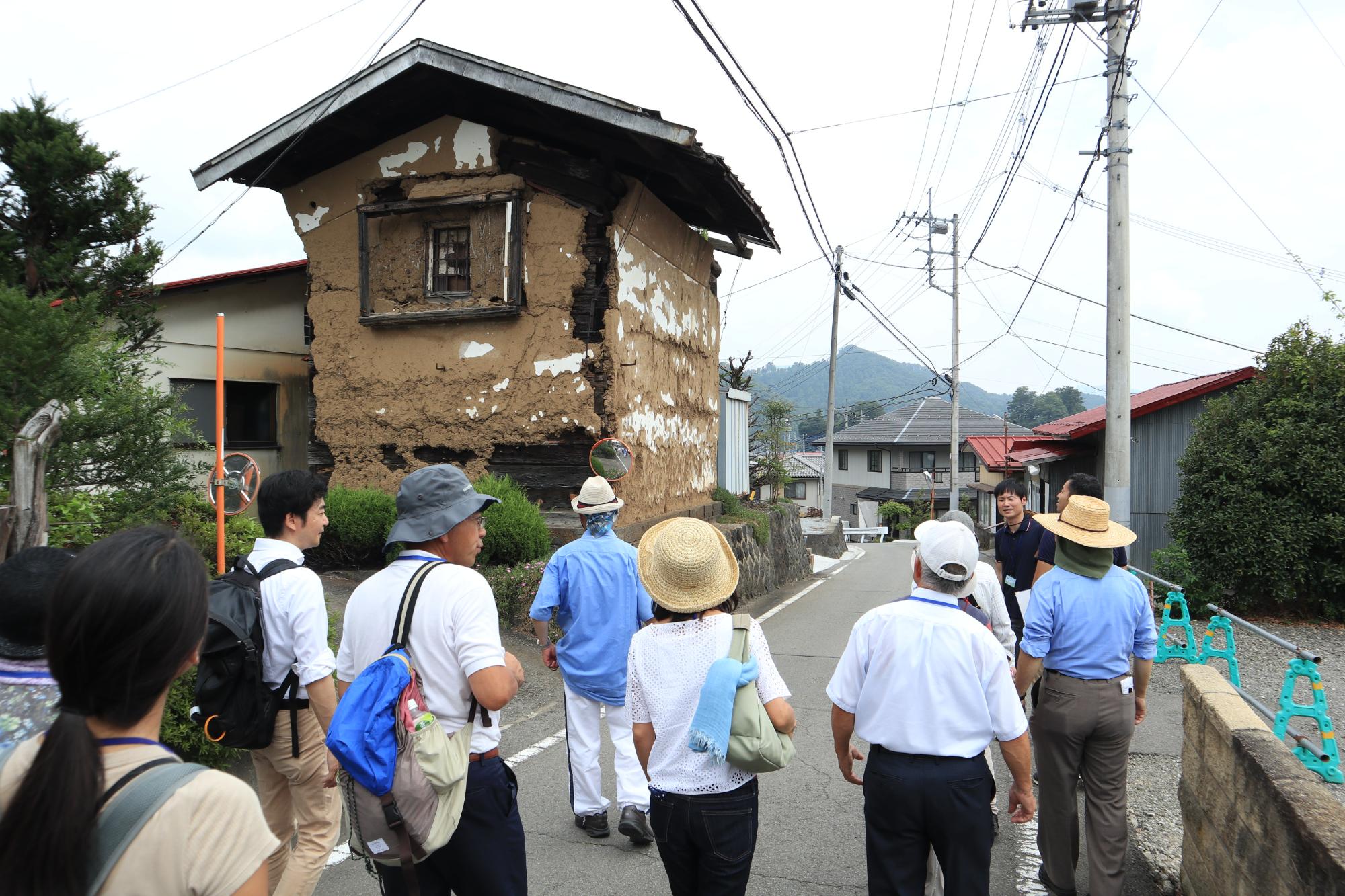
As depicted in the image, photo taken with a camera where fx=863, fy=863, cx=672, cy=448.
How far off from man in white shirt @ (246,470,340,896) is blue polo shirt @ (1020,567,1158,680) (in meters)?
3.16

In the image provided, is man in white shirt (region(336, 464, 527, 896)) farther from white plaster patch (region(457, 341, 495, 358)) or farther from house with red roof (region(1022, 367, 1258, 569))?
house with red roof (region(1022, 367, 1258, 569))

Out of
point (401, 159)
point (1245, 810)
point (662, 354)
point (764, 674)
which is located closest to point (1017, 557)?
point (1245, 810)

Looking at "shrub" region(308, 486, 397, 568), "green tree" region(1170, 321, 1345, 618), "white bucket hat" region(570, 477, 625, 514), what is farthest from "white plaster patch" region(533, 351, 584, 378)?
"green tree" region(1170, 321, 1345, 618)

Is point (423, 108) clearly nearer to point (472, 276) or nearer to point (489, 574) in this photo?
point (472, 276)

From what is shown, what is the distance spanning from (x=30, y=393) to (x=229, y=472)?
1.33 metres

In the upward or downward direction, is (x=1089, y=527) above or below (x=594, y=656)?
above

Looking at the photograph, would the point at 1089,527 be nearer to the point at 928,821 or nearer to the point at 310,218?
the point at 928,821

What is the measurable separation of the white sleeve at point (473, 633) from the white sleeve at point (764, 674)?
0.85 meters

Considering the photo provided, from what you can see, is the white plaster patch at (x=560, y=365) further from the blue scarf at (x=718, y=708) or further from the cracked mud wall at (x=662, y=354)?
the blue scarf at (x=718, y=708)

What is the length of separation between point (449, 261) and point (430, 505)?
8.89 metres

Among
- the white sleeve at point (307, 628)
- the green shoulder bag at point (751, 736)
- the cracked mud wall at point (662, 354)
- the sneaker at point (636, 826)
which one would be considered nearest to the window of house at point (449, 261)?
the cracked mud wall at point (662, 354)

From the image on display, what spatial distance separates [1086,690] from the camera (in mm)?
3998

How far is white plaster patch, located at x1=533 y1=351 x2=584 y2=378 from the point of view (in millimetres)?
10500

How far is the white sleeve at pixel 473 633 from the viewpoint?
2.78m
